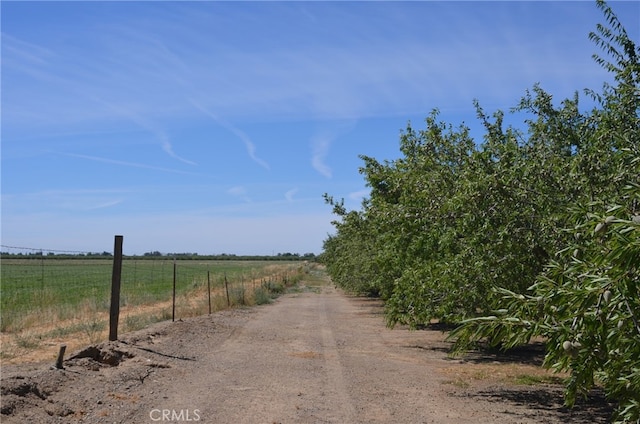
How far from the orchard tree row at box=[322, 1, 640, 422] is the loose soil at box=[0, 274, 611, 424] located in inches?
46.2

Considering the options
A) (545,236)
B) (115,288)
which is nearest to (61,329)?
(115,288)

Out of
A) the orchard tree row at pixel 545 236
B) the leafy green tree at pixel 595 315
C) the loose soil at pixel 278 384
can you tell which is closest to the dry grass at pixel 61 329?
the loose soil at pixel 278 384

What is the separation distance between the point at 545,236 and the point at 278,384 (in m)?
4.89

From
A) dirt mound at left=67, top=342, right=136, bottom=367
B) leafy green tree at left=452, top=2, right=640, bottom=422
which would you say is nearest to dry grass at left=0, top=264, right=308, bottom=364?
dirt mound at left=67, top=342, right=136, bottom=367

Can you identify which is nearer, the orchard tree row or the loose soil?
the orchard tree row

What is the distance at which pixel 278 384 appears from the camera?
10406mm

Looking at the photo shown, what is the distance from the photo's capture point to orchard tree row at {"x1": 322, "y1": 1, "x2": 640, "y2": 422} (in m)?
3.57

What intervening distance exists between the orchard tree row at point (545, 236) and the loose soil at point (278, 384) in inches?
46.2

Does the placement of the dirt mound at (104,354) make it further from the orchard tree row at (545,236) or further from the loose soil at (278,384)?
the orchard tree row at (545,236)

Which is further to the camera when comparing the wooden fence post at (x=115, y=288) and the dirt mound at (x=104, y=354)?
the wooden fence post at (x=115, y=288)

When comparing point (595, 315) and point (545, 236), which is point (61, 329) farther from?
point (595, 315)

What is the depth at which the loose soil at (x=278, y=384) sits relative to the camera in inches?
323

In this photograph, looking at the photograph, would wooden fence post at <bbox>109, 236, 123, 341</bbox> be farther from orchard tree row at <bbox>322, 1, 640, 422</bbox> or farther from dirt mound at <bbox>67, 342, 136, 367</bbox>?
orchard tree row at <bbox>322, 1, 640, 422</bbox>

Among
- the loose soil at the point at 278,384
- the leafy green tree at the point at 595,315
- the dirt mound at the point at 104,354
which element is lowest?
the loose soil at the point at 278,384
